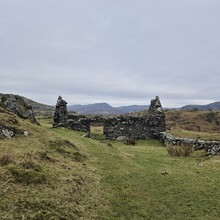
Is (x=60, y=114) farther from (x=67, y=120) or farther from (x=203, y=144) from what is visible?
(x=203, y=144)

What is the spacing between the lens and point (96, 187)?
12656 millimetres

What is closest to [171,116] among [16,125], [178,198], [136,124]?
[136,124]

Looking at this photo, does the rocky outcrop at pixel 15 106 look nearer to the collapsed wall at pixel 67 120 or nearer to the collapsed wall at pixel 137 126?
the collapsed wall at pixel 67 120

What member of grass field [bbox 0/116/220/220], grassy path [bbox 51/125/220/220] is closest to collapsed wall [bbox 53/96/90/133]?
grassy path [bbox 51/125/220/220]

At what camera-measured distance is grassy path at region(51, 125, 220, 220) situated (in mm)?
10883

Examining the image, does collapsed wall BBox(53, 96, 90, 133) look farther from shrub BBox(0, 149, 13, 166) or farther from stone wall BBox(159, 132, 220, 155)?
shrub BBox(0, 149, 13, 166)

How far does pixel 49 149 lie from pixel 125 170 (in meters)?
4.15

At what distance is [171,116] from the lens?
78.0 m

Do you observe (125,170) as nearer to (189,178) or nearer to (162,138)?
(189,178)

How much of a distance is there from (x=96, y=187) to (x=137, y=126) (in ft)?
78.6

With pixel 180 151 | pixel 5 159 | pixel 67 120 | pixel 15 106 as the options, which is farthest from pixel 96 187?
pixel 67 120

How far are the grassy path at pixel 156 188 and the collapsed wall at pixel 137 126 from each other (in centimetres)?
1575

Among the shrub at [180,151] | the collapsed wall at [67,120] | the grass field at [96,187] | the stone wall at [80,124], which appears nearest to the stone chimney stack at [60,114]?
the collapsed wall at [67,120]

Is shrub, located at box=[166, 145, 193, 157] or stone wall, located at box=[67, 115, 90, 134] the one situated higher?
stone wall, located at box=[67, 115, 90, 134]
